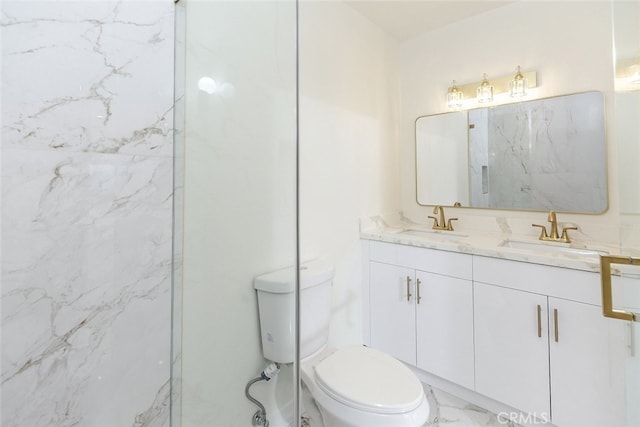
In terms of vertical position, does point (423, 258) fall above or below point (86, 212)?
below

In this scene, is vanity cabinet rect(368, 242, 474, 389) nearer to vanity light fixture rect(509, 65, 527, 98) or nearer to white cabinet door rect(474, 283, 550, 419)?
white cabinet door rect(474, 283, 550, 419)

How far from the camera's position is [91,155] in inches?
34.6

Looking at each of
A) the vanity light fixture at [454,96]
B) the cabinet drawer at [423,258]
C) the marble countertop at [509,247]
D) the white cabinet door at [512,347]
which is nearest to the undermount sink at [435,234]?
the marble countertop at [509,247]

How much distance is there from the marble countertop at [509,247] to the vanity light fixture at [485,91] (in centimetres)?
91

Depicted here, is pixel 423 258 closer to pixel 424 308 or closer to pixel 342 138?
pixel 424 308

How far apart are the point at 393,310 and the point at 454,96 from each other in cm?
154

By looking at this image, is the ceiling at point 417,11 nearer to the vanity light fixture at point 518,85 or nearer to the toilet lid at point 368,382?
the vanity light fixture at point 518,85

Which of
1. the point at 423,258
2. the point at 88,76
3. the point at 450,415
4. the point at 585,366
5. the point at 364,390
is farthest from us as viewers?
the point at 423,258

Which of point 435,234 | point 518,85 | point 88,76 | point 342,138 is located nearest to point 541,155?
point 518,85

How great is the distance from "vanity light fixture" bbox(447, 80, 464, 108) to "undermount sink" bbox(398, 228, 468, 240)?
908mm

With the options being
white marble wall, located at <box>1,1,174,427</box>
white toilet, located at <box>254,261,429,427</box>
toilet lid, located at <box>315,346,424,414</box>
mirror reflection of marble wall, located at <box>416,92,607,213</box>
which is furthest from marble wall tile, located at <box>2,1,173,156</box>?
mirror reflection of marble wall, located at <box>416,92,607,213</box>

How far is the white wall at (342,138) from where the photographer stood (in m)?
1.75

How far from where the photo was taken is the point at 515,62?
194 centimetres

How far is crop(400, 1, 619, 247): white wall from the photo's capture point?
5.49 ft
